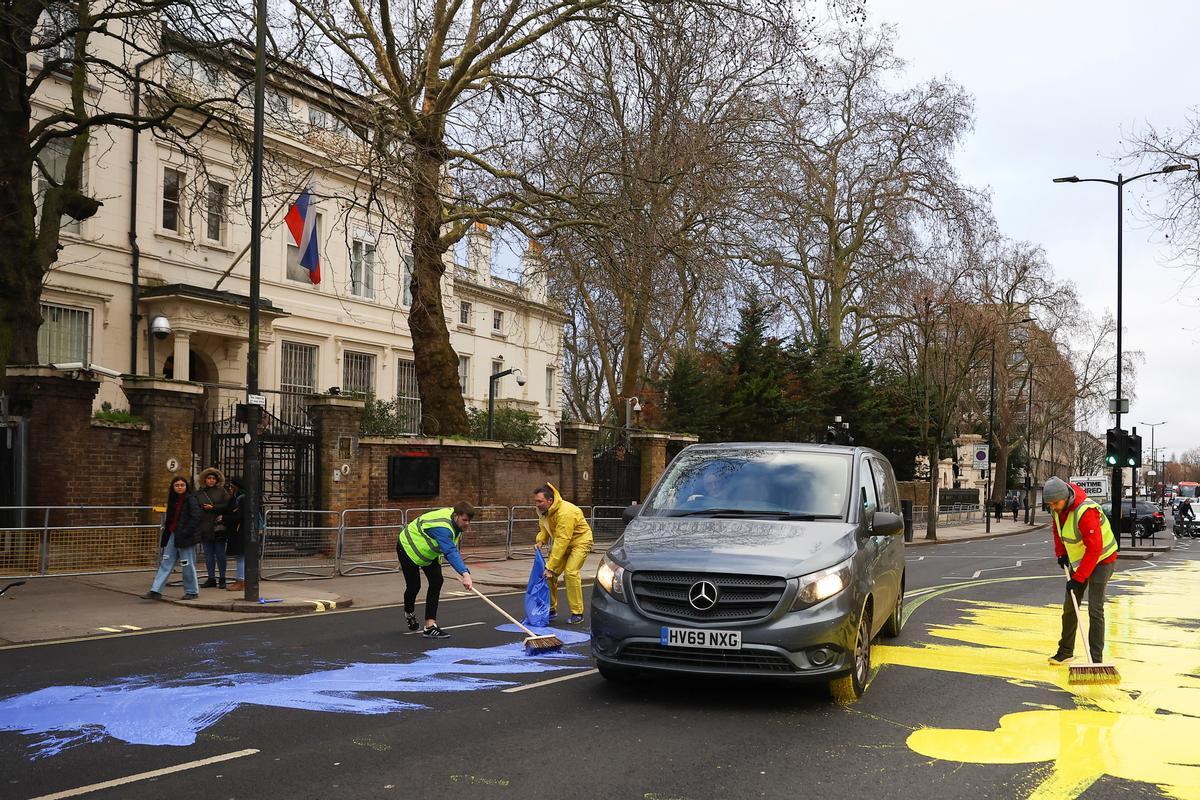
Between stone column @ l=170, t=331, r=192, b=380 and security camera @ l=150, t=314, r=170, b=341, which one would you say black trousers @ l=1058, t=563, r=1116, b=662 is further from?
stone column @ l=170, t=331, r=192, b=380

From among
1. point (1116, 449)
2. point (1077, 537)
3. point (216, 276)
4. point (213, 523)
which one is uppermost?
point (216, 276)

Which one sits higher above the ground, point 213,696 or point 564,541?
point 564,541

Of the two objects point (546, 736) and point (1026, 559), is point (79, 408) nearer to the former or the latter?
point (546, 736)

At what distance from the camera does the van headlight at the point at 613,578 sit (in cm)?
737

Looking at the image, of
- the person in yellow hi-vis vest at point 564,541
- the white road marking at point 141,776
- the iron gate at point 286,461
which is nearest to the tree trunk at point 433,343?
the iron gate at point 286,461

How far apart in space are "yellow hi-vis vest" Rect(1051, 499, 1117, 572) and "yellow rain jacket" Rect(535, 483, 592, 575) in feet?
16.6

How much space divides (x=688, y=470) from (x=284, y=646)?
4.53m

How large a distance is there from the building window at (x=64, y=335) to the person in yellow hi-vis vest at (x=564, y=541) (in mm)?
17845

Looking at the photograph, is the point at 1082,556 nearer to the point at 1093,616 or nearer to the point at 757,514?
the point at 1093,616

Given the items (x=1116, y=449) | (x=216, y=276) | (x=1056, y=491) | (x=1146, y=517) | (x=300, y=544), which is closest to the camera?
(x=1056, y=491)

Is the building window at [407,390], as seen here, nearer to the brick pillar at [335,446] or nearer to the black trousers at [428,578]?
the brick pillar at [335,446]

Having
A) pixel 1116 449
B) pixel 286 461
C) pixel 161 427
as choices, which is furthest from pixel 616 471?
pixel 161 427

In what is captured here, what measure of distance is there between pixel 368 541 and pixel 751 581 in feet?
45.8

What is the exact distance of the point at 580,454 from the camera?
27.2 m
